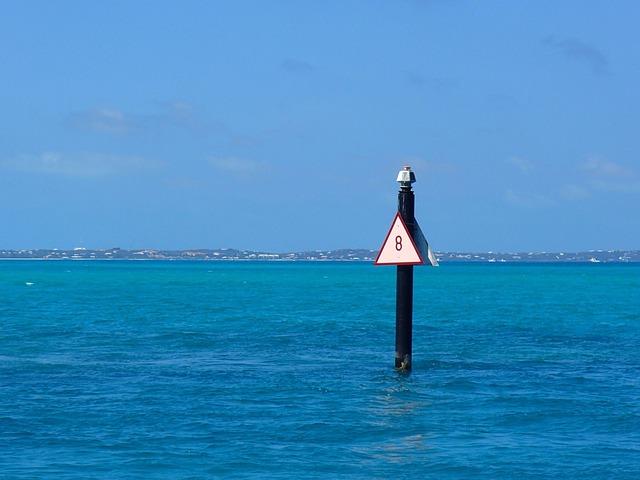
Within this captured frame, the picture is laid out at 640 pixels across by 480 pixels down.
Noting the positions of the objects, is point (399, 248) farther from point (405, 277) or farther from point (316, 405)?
point (316, 405)

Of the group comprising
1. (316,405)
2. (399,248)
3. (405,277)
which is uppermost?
(399,248)

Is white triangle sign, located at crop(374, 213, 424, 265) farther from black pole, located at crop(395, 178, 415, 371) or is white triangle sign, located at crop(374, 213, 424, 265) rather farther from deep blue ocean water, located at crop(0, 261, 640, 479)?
deep blue ocean water, located at crop(0, 261, 640, 479)

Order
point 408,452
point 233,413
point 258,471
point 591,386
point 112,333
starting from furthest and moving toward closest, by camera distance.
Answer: point 112,333 → point 591,386 → point 233,413 → point 408,452 → point 258,471

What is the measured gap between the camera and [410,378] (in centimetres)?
2425

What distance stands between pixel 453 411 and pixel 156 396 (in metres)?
5.87

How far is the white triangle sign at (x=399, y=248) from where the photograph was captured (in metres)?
22.5

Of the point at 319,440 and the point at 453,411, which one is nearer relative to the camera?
the point at 319,440

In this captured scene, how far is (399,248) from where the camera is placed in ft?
74.1

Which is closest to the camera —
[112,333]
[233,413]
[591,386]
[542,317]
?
[233,413]

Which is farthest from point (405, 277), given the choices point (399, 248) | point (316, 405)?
point (316, 405)

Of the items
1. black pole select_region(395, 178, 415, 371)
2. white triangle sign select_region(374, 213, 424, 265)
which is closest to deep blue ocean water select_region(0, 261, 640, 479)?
black pole select_region(395, 178, 415, 371)

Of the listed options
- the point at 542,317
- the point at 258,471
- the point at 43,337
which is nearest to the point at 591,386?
the point at 258,471

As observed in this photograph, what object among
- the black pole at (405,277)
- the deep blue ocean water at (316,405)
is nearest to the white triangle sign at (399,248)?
the black pole at (405,277)

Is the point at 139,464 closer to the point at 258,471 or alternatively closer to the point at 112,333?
the point at 258,471
